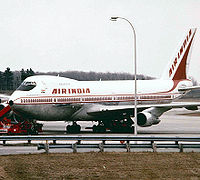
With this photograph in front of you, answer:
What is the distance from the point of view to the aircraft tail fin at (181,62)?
60719mm

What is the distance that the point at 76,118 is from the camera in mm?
51969

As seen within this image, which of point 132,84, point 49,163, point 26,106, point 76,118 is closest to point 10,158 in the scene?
point 49,163

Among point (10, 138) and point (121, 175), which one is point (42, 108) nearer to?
point (10, 138)

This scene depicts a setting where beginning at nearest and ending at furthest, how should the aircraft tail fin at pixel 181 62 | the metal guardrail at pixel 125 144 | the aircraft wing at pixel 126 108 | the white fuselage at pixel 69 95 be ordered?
the metal guardrail at pixel 125 144 → the white fuselage at pixel 69 95 → the aircraft wing at pixel 126 108 → the aircraft tail fin at pixel 181 62

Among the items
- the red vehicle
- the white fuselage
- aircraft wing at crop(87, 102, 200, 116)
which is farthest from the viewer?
aircraft wing at crop(87, 102, 200, 116)

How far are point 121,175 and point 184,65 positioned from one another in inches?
1522

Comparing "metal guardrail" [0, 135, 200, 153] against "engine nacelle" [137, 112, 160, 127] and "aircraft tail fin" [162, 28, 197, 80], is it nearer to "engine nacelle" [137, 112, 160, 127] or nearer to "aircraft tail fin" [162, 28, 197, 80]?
"engine nacelle" [137, 112, 160, 127]

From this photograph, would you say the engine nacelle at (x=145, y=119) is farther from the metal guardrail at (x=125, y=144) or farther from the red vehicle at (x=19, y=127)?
the metal guardrail at (x=125, y=144)

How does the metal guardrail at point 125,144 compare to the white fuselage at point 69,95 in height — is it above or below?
below

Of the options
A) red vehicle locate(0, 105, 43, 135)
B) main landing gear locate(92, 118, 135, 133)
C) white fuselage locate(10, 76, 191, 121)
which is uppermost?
white fuselage locate(10, 76, 191, 121)

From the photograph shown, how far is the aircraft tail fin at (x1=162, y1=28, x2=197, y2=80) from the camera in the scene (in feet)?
199

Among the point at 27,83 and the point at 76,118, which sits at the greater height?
the point at 27,83

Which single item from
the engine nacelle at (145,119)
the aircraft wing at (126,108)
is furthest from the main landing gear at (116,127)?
the engine nacelle at (145,119)

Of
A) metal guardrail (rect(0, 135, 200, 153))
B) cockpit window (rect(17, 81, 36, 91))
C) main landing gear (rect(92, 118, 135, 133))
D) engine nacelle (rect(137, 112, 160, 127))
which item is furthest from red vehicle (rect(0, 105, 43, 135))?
metal guardrail (rect(0, 135, 200, 153))
